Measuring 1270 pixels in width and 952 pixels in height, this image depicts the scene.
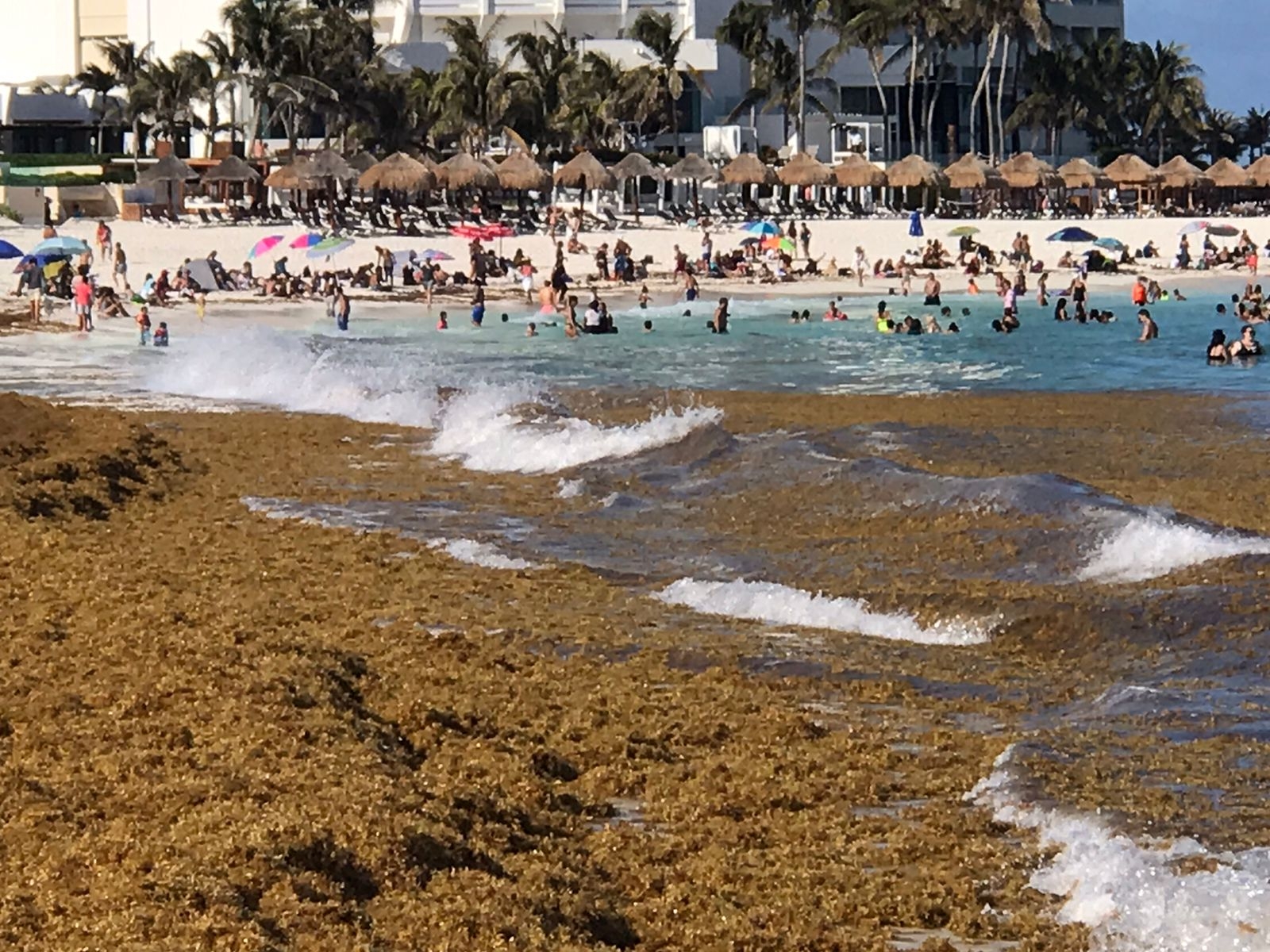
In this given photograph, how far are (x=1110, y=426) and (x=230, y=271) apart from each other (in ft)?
82.2

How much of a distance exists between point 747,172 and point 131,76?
20735 millimetres

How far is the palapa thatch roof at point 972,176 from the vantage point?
58.9m

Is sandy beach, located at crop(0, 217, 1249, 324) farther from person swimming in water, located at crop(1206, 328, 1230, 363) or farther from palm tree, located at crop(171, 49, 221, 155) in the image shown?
person swimming in water, located at crop(1206, 328, 1230, 363)

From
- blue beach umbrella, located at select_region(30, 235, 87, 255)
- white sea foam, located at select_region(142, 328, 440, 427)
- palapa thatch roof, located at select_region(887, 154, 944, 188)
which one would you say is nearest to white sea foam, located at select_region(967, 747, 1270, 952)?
white sea foam, located at select_region(142, 328, 440, 427)

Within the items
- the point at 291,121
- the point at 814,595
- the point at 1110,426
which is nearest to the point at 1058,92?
the point at 291,121

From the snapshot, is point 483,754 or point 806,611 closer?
point 483,754

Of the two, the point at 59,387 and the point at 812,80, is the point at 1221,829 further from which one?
the point at 812,80

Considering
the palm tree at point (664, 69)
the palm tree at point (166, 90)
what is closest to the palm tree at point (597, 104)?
the palm tree at point (664, 69)

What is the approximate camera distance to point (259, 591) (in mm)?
11086

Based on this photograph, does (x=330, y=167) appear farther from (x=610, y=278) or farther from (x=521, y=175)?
(x=610, y=278)

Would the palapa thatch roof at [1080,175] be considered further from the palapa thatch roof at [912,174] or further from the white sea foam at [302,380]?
the white sea foam at [302,380]

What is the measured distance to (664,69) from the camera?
6494 cm

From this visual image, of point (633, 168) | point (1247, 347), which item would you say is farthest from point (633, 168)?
point (1247, 347)

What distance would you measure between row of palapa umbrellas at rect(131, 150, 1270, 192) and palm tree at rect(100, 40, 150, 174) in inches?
408
